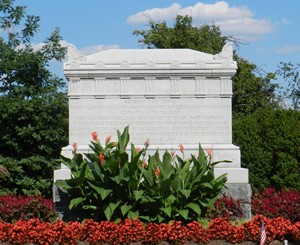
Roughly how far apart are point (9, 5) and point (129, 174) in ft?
26.9

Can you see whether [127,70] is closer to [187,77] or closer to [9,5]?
[187,77]

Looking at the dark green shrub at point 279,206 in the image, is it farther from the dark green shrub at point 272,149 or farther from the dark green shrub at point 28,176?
the dark green shrub at point 28,176

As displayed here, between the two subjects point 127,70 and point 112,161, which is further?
point 127,70

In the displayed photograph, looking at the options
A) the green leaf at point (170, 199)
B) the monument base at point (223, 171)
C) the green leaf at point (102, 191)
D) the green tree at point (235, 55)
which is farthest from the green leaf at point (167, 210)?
the green tree at point (235, 55)

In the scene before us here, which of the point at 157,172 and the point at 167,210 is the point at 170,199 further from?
the point at 157,172

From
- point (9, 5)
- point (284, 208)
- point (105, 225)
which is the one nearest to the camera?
point (105, 225)

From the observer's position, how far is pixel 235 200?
43.4 feet

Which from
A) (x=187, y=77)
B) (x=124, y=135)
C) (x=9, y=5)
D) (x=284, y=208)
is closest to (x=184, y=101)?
(x=187, y=77)

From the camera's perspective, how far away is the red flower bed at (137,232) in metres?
11.0

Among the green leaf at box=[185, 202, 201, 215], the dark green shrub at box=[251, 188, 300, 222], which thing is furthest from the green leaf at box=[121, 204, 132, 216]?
the dark green shrub at box=[251, 188, 300, 222]

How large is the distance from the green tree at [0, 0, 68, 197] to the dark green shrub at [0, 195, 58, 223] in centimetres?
383

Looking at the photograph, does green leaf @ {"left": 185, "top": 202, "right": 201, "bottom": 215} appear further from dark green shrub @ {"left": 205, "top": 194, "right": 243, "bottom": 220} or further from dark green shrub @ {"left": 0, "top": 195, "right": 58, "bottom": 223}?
dark green shrub @ {"left": 0, "top": 195, "right": 58, "bottom": 223}

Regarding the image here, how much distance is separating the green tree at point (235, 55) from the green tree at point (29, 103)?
10552mm

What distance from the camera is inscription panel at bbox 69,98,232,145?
1375 cm
